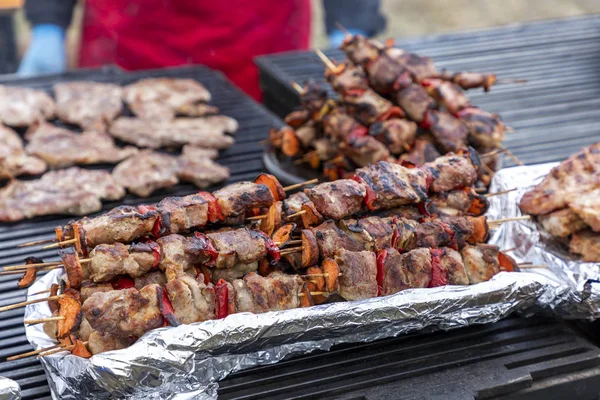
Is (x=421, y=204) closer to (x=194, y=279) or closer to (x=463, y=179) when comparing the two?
(x=463, y=179)

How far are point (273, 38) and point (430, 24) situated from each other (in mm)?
8685

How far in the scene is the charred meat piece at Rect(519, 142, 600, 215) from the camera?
10.8ft

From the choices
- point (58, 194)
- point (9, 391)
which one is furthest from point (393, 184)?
point (58, 194)

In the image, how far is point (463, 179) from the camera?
324cm

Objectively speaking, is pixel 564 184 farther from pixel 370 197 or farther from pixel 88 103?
pixel 88 103

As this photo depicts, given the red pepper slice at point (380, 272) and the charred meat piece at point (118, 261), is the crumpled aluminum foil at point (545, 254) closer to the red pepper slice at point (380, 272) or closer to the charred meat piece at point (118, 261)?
the red pepper slice at point (380, 272)

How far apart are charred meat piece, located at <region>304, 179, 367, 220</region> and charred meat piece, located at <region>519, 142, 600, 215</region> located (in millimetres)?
912

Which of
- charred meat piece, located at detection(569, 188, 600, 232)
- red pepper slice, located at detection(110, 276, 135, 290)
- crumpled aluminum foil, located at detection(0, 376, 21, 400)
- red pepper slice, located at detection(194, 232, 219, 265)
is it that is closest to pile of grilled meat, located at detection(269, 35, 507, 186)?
charred meat piece, located at detection(569, 188, 600, 232)

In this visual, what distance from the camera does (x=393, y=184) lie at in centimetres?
302

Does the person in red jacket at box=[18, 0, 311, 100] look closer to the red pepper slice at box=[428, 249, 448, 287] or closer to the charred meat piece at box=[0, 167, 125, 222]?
the charred meat piece at box=[0, 167, 125, 222]

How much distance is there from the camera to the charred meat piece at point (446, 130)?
154 inches

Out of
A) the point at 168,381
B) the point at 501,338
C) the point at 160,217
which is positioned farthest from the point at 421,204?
the point at 168,381

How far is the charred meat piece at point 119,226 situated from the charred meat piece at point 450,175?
1272mm

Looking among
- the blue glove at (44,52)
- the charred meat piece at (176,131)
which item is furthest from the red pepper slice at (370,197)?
the blue glove at (44,52)
